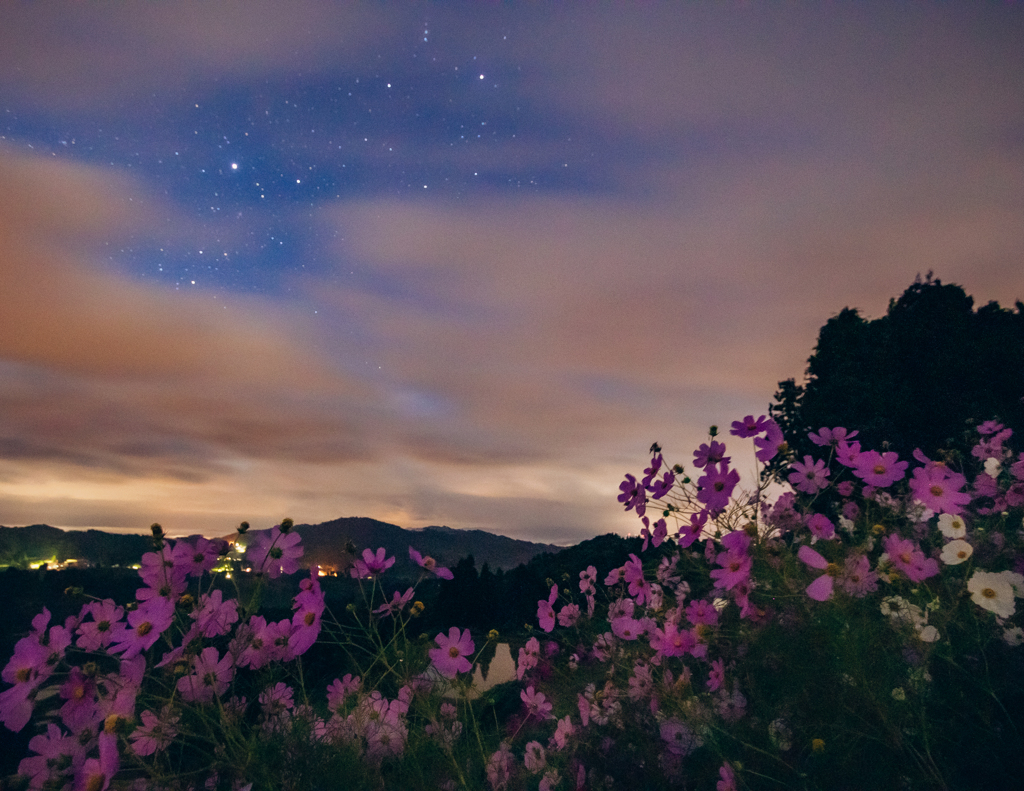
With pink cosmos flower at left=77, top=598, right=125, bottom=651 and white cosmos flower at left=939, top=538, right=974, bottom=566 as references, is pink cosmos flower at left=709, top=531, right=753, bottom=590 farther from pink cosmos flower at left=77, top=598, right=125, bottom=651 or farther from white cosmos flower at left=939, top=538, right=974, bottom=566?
pink cosmos flower at left=77, top=598, right=125, bottom=651

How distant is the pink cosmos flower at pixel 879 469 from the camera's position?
207 centimetres

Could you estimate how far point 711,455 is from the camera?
2326mm

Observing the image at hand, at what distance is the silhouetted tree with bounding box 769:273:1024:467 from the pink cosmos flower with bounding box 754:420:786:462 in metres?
11.5

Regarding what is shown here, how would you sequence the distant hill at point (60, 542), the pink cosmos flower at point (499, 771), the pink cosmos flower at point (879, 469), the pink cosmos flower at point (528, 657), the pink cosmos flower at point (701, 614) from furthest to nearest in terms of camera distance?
the distant hill at point (60, 542), the pink cosmos flower at point (528, 657), the pink cosmos flower at point (701, 614), the pink cosmos flower at point (879, 469), the pink cosmos flower at point (499, 771)

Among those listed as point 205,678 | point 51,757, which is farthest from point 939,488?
point 51,757

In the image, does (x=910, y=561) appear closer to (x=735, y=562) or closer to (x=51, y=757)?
(x=735, y=562)

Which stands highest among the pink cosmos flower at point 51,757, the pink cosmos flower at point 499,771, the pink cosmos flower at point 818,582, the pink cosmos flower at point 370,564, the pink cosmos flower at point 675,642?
the pink cosmos flower at point 818,582

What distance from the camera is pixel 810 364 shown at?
15438 mm

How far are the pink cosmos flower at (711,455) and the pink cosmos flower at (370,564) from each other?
4.49ft

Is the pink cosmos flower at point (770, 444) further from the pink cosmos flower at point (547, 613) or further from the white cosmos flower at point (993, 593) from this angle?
the pink cosmos flower at point (547, 613)

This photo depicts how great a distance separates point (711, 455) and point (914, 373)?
14.4 m

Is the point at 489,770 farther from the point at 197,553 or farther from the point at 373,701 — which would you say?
the point at 197,553

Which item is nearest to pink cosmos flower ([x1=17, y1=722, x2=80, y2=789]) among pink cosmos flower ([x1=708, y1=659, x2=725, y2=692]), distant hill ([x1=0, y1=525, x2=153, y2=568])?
pink cosmos flower ([x1=708, y1=659, x2=725, y2=692])

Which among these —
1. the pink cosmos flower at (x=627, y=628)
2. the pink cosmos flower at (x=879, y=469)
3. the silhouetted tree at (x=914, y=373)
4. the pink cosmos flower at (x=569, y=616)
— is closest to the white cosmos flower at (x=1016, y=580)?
the pink cosmos flower at (x=879, y=469)
